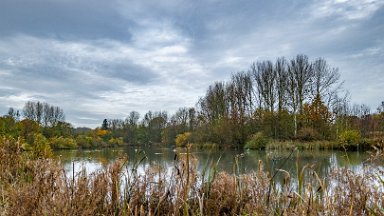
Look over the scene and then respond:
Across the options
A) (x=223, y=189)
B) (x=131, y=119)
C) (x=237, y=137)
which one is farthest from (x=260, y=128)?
(x=131, y=119)

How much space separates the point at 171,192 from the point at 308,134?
2706 cm

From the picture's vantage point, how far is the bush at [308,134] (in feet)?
90.4

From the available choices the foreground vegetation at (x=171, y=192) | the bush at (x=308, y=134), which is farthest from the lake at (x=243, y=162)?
the bush at (x=308, y=134)

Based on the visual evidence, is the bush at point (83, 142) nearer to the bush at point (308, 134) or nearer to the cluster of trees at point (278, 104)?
the cluster of trees at point (278, 104)

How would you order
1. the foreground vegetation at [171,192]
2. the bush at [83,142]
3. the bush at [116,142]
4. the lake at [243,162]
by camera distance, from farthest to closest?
the bush at [116,142], the bush at [83,142], the lake at [243,162], the foreground vegetation at [171,192]

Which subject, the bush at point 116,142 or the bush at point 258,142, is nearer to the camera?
the bush at point 258,142

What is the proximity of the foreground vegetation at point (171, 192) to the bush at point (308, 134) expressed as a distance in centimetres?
2592

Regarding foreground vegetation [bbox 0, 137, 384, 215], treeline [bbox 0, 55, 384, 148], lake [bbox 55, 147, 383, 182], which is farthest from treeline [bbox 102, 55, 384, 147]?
foreground vegetation [bbox 0, 137, 384, 215]

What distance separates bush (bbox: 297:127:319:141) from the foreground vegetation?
25.9m

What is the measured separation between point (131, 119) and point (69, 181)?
69.7 metres

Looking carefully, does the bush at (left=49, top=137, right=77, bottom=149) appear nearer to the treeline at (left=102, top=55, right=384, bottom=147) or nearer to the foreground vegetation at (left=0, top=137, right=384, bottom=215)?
the treeline at (left=102, top=55, right=384, bottom=147)

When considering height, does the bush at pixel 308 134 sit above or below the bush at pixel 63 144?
above

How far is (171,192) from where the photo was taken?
3.04 m

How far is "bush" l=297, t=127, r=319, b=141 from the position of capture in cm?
2755
